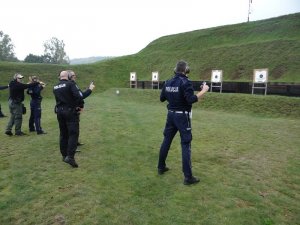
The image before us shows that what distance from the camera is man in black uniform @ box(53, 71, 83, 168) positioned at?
24.1ft

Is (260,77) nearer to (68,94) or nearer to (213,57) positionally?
(213,57)

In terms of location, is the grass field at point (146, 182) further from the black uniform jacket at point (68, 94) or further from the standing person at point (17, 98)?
the black uniform jacket at point (68, 94)

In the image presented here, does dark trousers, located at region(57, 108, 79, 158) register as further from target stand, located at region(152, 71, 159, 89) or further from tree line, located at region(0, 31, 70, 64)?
tree line, located at region(0, 31, 70, 64)

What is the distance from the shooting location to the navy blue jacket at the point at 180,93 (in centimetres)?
611

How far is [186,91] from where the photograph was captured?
6113mm

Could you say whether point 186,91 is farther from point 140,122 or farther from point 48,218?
point 140,122

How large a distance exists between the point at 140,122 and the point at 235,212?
979cm

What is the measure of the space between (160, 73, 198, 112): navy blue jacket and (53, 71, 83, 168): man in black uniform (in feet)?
7.87

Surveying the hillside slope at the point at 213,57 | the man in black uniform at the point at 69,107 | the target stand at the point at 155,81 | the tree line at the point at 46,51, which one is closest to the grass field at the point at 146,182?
the man in black uniform at the point at 69,107

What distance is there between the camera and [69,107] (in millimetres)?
7430

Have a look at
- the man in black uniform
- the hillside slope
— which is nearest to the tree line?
the hillside slope

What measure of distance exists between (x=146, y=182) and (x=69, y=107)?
2727 mm

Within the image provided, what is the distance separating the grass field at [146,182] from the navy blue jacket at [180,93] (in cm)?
175

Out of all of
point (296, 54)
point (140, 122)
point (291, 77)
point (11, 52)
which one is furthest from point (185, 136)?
point (11, 52)
